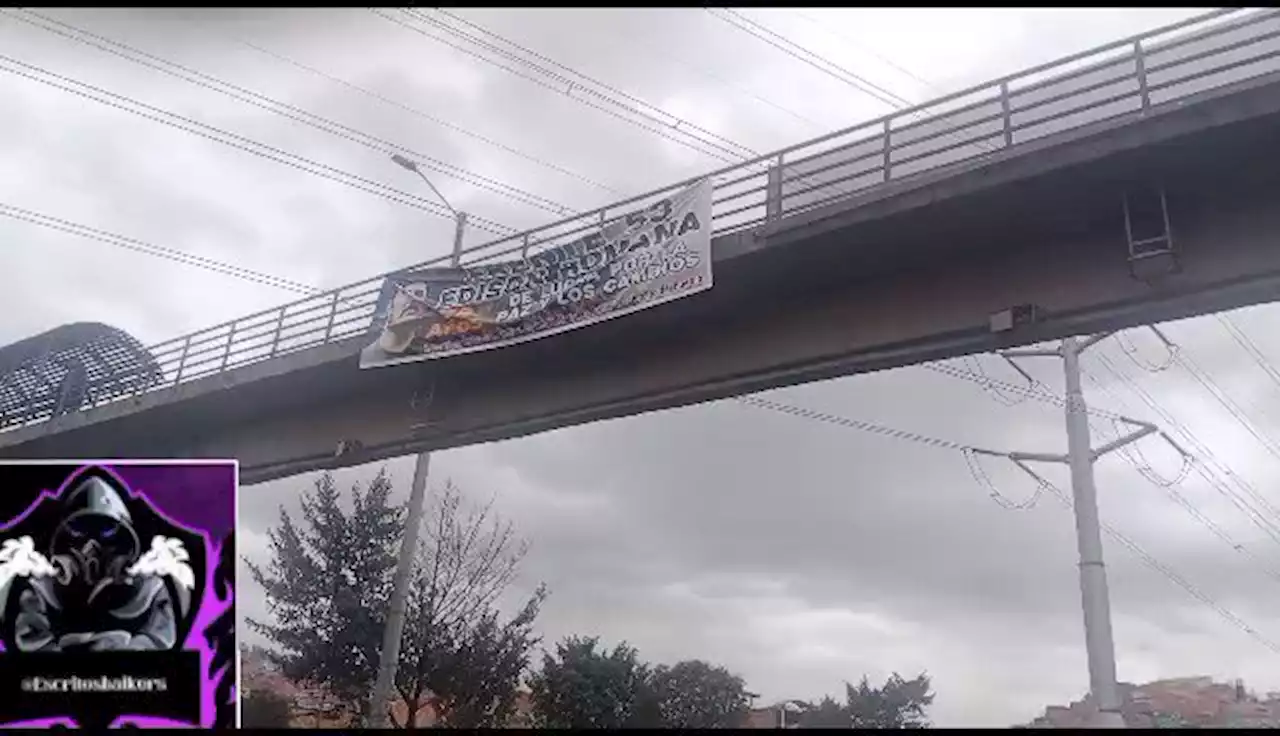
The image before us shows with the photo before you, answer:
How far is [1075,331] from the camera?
47.1 feet

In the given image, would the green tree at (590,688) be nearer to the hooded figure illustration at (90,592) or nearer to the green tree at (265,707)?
the green tree at (265,707)

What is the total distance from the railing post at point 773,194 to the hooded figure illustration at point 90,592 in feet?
41.7

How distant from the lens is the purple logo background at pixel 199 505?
4566mm

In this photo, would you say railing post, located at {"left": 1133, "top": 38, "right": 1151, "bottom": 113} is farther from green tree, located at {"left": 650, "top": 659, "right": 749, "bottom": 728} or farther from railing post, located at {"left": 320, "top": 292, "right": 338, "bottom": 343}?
green tree, located at {"left": 650, "top": 659, "right": 749, "bottom": 728}

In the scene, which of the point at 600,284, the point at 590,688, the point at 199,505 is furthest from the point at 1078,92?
the point at 590,688

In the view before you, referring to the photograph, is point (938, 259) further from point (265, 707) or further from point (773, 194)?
point (265, 707)

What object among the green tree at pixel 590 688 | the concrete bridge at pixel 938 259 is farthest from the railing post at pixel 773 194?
the green tree at pixel 590 688

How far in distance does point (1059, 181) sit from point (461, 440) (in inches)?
461

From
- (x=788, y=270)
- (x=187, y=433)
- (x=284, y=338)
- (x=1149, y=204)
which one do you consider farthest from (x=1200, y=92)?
(x=187, y=433)

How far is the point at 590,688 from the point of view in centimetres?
4212

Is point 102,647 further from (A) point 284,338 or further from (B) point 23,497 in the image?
(A) point 284,338

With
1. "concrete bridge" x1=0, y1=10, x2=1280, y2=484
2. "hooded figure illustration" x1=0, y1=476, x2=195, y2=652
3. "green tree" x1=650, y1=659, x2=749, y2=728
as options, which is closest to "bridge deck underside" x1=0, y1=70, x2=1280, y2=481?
"concrete bridge" x1=0, y1=10, x2=1280, y2=484

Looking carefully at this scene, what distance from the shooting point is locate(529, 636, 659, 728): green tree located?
132 feet

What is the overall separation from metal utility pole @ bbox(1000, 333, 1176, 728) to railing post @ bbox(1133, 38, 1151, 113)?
7223mm
